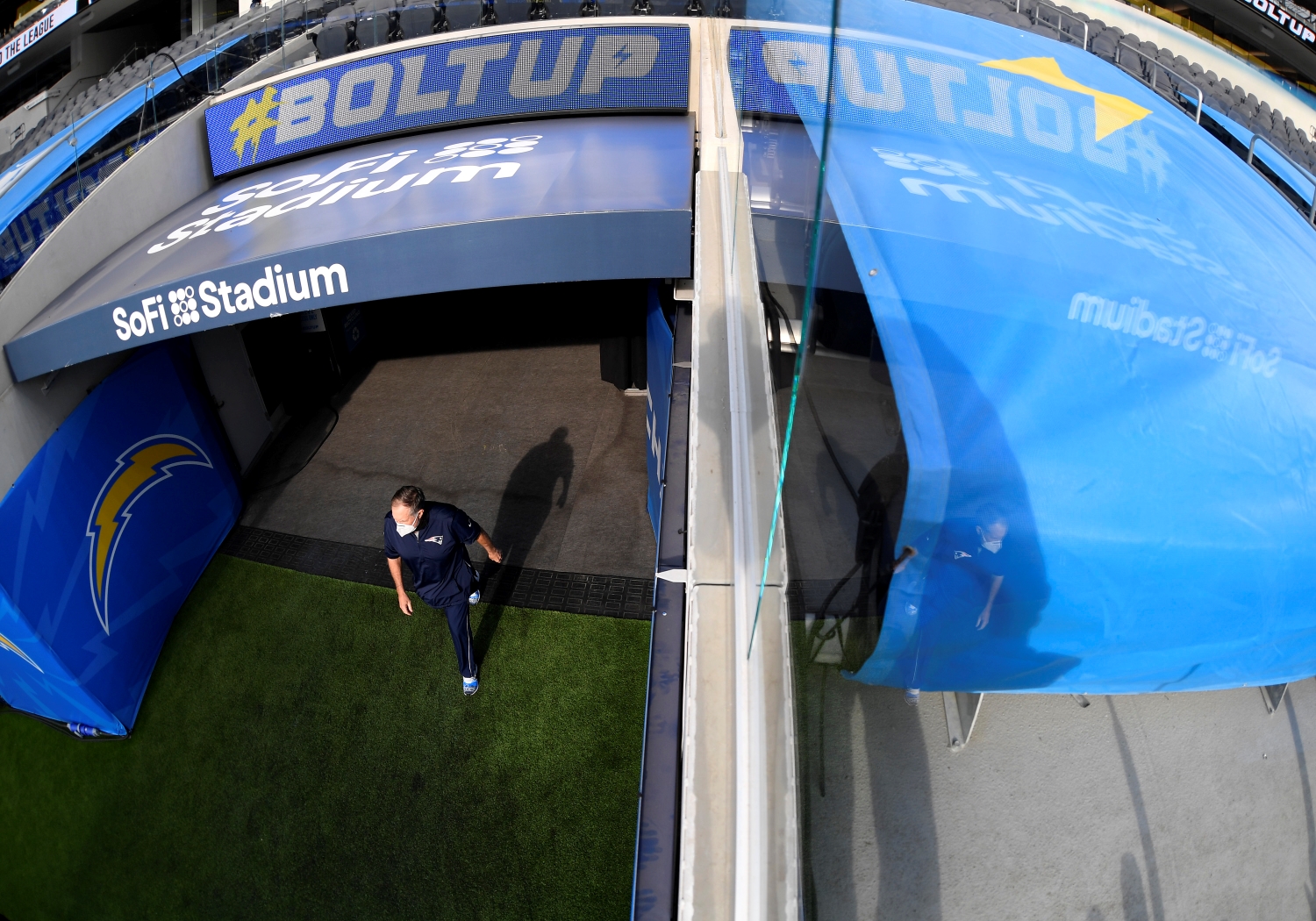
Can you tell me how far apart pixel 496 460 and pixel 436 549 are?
239cm

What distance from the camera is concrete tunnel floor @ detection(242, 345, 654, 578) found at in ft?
16.8

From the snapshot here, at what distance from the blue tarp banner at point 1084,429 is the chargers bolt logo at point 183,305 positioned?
3569 millimetres

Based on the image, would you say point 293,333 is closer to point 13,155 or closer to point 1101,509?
point 13,155

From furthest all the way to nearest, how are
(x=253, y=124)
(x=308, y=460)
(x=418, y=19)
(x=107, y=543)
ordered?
(x=418, y=19) < (x=308, y=460) < (x=253, y=124) < (x=107, y=543)

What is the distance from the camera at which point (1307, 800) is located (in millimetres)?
812

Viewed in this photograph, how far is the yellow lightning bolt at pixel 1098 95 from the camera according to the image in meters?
1.91

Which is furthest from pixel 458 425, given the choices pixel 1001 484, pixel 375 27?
pixel 1001 484

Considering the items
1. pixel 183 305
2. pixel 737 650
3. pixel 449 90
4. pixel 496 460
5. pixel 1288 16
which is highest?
pixel 1288 16

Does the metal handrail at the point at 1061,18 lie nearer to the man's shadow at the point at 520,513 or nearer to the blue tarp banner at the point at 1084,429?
the blue tarp banner at the point at 1084,429

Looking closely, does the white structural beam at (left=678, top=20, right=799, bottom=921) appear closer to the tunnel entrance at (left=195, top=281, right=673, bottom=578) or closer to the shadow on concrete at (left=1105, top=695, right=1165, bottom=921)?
the shadow on concrete at (left=1105, top=695, right=1165, bottom=921)

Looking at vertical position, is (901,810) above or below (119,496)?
below

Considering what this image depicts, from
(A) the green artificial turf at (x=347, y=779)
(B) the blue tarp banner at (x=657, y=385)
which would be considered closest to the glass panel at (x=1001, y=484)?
(B) the blue tarp banner at (x=657, y=385)

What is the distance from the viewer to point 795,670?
123 centimetres

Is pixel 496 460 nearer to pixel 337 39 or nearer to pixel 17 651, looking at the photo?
pixel 17 651
